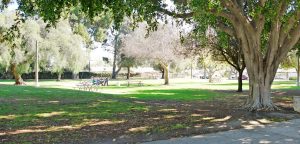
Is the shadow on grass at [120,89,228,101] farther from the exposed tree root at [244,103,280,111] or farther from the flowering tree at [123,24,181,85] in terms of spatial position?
the flowering tree at [123,24,181,85]

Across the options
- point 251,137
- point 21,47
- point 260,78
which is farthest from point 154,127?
point 21,47

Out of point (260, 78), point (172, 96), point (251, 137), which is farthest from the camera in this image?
point (172, 96)

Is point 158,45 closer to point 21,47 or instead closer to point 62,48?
point 62,48

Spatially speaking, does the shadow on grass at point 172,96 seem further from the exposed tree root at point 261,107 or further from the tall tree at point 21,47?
the tall tree at point 21,47

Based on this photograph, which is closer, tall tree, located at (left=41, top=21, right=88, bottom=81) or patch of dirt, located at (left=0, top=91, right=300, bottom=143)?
patch of dirt, located at (left=0, top=91, right=300, bottom=143)

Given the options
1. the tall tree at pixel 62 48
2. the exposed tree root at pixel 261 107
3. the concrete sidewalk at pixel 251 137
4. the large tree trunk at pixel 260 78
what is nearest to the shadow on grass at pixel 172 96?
the large tree trunk at pixel 260 78

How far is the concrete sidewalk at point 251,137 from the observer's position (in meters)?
8.61

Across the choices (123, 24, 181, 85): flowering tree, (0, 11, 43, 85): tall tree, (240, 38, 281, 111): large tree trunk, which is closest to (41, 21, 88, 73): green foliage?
(0, 11, 43, 85): tall tree

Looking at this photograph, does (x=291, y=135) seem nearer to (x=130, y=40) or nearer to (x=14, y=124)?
(x=14, y=124)

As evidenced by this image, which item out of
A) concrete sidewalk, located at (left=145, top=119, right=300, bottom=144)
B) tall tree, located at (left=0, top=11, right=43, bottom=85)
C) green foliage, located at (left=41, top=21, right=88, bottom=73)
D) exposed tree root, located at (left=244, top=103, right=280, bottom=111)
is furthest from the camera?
green foliage, located at (left=41, top=21, right=88, bottom=73)

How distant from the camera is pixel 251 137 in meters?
9.19

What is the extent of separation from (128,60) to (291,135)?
59.7 metres

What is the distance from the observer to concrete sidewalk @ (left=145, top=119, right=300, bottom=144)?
28.2ft

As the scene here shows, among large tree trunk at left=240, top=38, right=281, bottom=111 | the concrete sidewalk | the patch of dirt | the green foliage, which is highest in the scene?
the green foliage
